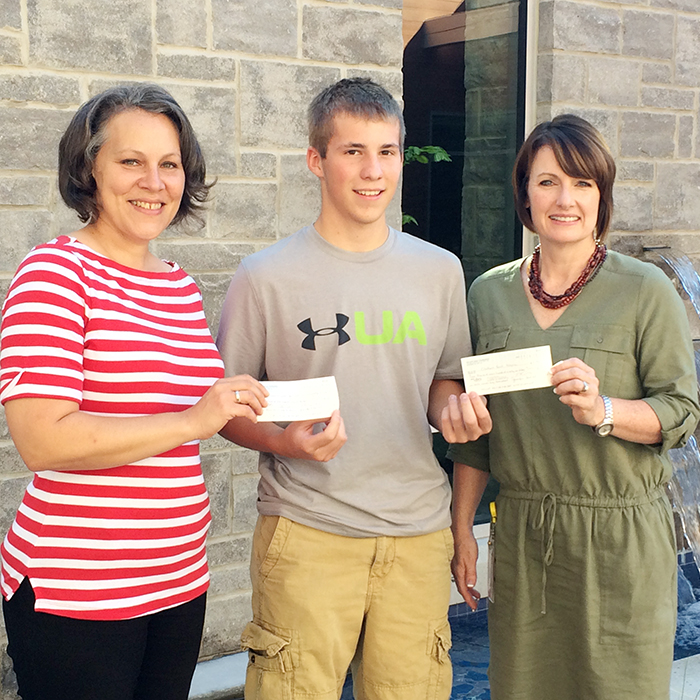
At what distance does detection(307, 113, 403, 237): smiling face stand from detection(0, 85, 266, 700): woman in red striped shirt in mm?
377

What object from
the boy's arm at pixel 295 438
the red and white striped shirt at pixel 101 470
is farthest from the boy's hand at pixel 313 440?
the red and white striped shirt at pixel 101 470

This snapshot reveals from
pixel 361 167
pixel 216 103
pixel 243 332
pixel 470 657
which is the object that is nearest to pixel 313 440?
pixel 243 332

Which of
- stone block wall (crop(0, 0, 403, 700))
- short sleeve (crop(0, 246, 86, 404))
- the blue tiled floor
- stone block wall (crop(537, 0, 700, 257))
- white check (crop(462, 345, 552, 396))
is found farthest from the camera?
stone block wall (crop(537, 0, 700, 257))

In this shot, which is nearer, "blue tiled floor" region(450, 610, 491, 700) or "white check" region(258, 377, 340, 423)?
"white check" region(258, 377, 340, 423)

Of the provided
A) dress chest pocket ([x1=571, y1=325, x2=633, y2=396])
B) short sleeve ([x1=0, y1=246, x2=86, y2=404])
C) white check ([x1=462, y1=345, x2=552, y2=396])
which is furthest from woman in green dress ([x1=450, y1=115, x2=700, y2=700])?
short sleeve ([x1=0, y1=246, x2=86, y2=404])

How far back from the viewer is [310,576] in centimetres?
212

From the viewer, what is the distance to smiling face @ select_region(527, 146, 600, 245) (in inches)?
90.5

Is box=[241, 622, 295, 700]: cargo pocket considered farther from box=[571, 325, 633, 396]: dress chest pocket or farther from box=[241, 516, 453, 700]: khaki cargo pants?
box=[571, 325, 633, 396]: dress chest pocket

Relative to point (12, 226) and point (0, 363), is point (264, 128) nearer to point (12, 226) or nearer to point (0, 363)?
point (12, 226)

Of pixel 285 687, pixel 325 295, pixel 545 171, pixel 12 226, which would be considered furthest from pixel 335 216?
pixel 12 226

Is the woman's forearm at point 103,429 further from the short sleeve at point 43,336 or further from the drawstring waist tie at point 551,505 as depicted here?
the drawstring waist tie at point 551,505

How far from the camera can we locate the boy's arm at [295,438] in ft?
6.36

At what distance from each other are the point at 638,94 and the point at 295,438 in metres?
3.36

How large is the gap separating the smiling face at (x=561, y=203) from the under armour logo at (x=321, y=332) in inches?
22.9
